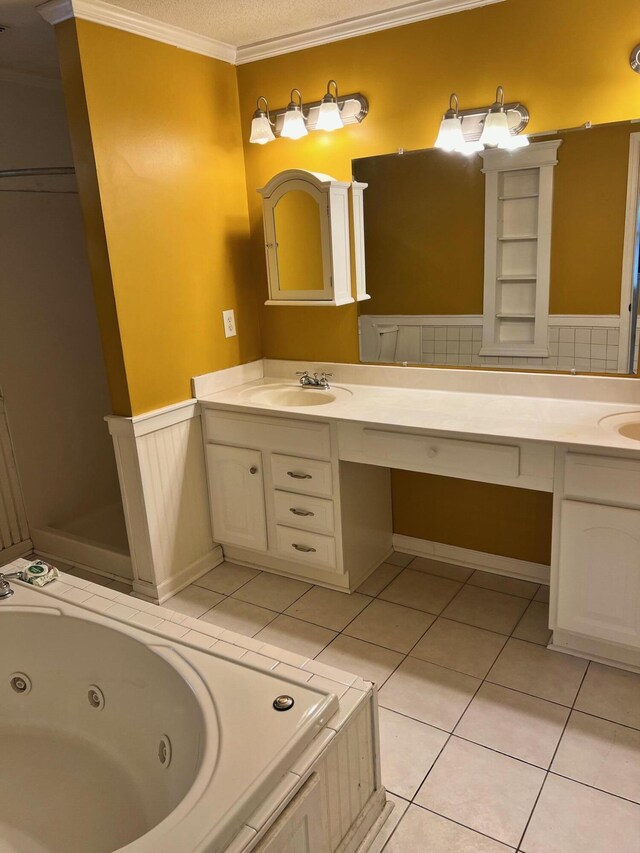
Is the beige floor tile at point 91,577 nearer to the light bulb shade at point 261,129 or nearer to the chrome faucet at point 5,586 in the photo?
the chrome faucet at point 5,586

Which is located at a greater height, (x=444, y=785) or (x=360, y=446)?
(x=360, y=446)

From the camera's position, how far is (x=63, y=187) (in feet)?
10.3

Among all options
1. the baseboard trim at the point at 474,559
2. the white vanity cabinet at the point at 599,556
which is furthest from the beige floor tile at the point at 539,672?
the baseboard trim at the point at 474,559

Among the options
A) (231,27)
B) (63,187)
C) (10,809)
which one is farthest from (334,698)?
(63,187)

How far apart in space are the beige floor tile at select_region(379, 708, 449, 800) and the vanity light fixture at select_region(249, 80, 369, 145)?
2.18m

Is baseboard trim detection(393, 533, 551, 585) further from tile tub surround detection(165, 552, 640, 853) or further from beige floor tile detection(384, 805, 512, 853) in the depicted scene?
beige floor tile detection(384, 805, 512, 853)

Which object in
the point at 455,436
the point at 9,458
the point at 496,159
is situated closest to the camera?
the point at 455,436

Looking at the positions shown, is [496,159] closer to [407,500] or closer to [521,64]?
[521,64]

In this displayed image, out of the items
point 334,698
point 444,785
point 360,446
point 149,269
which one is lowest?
point 444,785

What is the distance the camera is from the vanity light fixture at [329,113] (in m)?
2.56

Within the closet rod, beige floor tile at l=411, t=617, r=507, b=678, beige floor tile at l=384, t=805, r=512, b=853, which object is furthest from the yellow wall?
beige floor tile at l=384, t=805, r=512, b=853

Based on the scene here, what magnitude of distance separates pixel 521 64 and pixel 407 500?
1.75 meters

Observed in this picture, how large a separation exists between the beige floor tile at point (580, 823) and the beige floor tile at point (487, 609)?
2.37 feet

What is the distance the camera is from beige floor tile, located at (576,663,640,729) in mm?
1955
